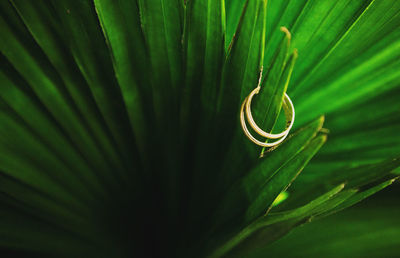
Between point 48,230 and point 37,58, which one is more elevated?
point 37,58

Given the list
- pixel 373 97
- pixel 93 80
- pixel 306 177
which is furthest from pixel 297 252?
pixel 93 80

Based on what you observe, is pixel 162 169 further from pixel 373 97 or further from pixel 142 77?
pixel 373 97

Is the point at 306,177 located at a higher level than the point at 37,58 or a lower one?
lower

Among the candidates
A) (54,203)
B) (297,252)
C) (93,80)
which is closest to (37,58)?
(93,80)

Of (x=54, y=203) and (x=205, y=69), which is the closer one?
(x=205, y=69)

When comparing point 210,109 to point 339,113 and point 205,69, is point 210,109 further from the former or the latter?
point 339,113

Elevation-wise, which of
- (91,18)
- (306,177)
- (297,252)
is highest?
(91,18)
